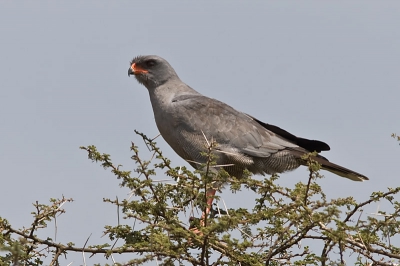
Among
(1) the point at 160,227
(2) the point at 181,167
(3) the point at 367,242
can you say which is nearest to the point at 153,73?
(2) the point at 181,167

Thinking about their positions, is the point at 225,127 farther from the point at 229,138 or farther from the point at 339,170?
the point at 339,170

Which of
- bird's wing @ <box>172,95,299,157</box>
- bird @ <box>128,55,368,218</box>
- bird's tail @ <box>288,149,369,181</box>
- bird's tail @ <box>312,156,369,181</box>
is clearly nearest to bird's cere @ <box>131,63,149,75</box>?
bird @ <box>128,55,368,218</box>

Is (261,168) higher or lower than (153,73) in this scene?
lower

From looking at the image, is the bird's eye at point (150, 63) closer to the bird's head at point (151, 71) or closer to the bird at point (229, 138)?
the bird's head at point (151, 71)

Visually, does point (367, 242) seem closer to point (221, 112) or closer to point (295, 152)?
point (295, 152)

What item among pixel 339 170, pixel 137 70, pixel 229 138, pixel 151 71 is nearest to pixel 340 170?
pixel 339 170

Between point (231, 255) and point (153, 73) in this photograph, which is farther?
point (153, 73)

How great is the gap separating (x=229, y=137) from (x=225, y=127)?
5.6 inches

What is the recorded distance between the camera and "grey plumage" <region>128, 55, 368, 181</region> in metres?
7.45

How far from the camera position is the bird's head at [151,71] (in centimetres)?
834

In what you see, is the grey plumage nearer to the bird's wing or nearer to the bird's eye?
the bird's wing

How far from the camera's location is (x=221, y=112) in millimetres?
7902

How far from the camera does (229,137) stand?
7.68m

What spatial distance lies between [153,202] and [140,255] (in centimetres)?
52
